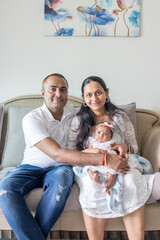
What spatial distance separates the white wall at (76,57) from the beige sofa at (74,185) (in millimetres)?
327

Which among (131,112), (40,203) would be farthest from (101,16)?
(40,203)

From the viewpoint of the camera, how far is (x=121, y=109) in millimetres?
2115

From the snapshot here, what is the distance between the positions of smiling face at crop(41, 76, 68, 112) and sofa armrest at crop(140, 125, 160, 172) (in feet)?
2.34

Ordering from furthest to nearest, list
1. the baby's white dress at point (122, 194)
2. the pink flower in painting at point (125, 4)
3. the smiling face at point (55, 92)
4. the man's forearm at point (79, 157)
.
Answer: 1. the pink flower in painting at point (125, 4)
2. the smiling face at point (55, 92)
3. the man's forearm at point (79, 157)
4. the baby's white dress at point (122, 194)

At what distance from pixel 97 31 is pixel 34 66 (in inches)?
27.3

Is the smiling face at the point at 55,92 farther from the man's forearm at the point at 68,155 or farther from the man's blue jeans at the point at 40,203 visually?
the man's blue jeans at the point at 40,203

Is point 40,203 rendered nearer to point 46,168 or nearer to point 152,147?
point 46,168

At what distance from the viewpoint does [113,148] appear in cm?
172

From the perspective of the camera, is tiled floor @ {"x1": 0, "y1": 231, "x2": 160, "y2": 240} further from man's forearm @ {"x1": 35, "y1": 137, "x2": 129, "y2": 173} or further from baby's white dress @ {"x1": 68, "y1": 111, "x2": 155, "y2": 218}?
man's forearm @ {"x1": 35, "y1": 137, "x2": 129, "y2": 173}

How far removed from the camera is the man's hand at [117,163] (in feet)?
5.22

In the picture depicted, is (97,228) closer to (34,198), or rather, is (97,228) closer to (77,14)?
(34,198)

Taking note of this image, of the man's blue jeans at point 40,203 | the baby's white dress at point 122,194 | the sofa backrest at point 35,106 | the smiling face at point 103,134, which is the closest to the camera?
the man's blue jeans at point 40,203

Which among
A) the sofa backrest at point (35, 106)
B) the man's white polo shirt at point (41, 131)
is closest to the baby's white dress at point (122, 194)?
the man's white polo shirt at point (41, 131)

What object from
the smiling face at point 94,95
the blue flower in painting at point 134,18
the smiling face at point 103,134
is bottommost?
the smiling face at point 103,134
